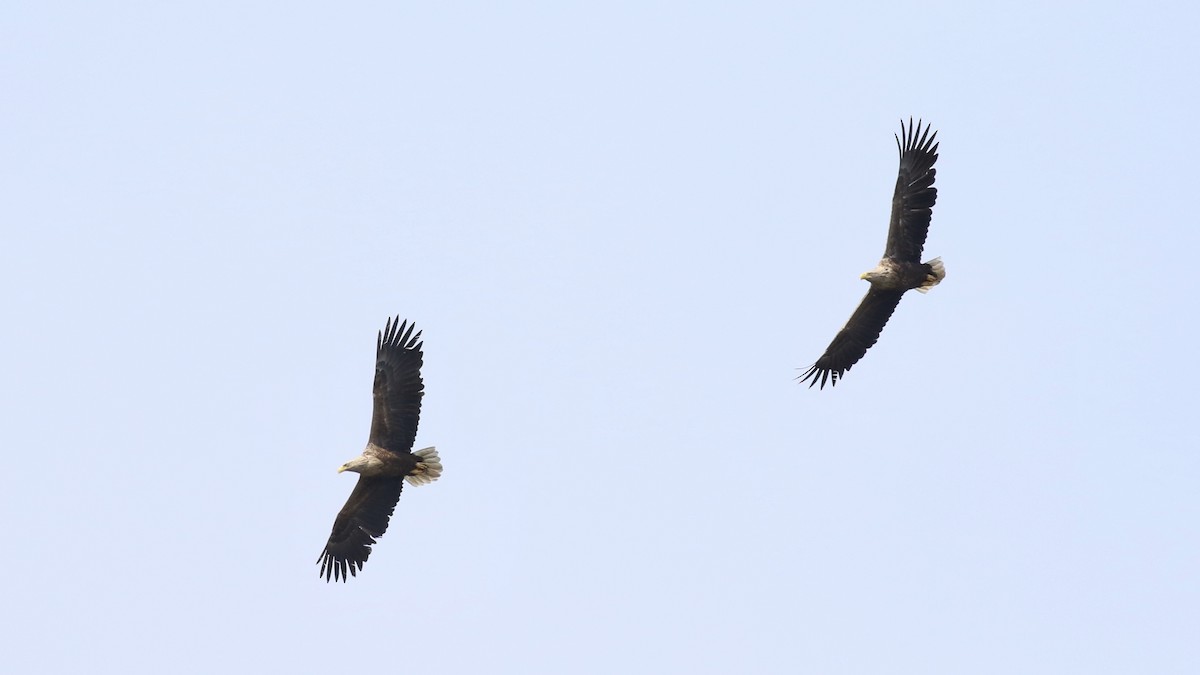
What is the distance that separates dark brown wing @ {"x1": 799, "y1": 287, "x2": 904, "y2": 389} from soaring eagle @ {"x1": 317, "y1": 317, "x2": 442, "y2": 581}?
22.5 ft

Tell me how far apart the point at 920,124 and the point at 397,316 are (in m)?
8.27

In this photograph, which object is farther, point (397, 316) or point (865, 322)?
point (865, 322)

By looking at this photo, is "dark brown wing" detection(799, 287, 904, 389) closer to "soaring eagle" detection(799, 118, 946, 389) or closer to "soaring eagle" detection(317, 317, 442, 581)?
"soaring eagle" detection(799, 118, 946, 389)

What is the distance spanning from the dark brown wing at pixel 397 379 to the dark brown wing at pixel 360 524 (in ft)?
3.81

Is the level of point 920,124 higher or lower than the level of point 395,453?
higher

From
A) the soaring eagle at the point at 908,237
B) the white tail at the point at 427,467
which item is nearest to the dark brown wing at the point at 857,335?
the soaring eagle at the point at 908,237

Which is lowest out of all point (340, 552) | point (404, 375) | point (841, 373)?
point (340, 552)

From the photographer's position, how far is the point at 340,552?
27.8 meters

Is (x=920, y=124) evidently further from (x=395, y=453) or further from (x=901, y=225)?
(x=395, y=453)

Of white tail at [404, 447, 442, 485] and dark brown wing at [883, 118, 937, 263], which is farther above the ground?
dark brown wing at [883, 118, 937, 263]

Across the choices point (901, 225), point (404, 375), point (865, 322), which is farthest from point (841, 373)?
point (404, 375)

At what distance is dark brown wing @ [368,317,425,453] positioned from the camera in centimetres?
2631

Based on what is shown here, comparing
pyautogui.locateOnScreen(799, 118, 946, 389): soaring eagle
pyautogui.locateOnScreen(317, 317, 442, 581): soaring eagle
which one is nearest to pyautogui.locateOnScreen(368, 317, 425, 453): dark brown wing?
pyautogui.locateOnScreen(317, 317, 442, 581): soaring eagle

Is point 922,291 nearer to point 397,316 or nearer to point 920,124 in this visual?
point 920,124
